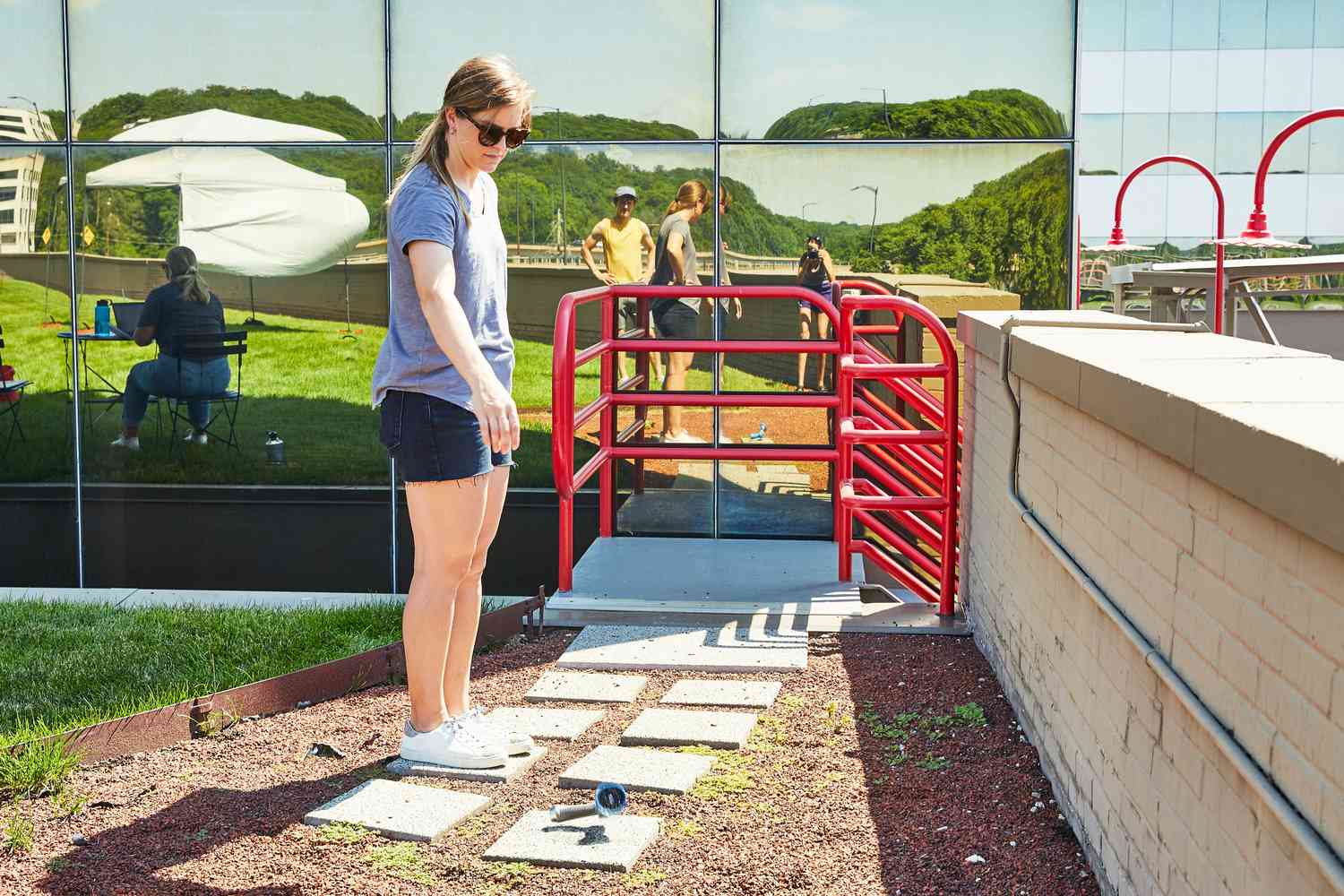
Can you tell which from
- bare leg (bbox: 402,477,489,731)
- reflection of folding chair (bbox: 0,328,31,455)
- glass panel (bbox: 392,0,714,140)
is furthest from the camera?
reflection of folding chair (bbox: 0,328,31,455)

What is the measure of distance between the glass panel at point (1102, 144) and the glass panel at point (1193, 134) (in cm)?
187

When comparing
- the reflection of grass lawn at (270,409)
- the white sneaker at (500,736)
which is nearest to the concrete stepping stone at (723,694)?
the white sneaker at (500,736)

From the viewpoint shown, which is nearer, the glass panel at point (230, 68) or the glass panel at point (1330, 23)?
the glass panel at point (230, 68)

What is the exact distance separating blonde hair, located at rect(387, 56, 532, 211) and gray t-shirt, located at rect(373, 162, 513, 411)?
0.04 m

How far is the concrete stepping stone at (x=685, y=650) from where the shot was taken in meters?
5.59

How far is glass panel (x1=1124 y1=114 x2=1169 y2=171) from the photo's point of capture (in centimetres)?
5119

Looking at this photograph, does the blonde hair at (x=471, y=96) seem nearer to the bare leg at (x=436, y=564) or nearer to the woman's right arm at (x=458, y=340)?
the woman's right arm at (x=458, y=340)

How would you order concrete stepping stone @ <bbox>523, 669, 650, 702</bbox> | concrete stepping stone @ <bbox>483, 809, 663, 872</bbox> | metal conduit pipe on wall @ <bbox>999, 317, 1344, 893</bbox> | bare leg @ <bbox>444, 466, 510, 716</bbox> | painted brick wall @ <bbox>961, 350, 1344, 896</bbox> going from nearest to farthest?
metal conduit pipe on wall @ <bbox>999, 317, 1344, 893</bbox> → painted brick wall @ <bbox>961, 350, 1344, 896</bbox> → concrete stepping stone @ <bbox>483, 809, 663, 872</bbox> → bare leg @ <bbox>444, 466, 510, 716</bbox> → concrete stepping stone @ <bbox>523, 669, 650, 702</bbox>

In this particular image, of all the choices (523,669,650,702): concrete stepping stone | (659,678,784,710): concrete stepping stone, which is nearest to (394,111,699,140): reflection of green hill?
(523,669,650,702): concrete stepping stone

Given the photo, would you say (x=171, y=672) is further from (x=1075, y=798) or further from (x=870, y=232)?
(x=870, y=232)

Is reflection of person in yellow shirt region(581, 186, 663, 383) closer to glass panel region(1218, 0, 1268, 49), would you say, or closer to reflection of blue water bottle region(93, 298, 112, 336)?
reflection of blue water bottle region(93, 298, 112, 336)

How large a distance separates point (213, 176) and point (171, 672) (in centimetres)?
398

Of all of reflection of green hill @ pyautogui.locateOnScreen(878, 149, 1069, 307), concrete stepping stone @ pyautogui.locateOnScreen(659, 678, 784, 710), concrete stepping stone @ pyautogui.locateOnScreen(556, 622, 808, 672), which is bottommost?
concrete stepping stone @ pyautogui.locateOnScreen(659, 678, 784, 710)

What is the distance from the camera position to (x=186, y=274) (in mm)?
9031
